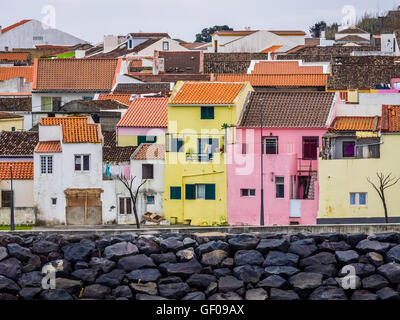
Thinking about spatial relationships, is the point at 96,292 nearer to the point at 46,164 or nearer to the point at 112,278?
the point at 112,278

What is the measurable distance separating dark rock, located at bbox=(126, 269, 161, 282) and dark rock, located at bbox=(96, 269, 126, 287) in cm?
17

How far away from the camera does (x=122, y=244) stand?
25547mm

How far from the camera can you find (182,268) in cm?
2475

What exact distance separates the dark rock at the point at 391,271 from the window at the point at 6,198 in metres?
21.4

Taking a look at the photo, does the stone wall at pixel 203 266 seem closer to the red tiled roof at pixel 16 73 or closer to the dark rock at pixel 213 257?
the dark rock at pixel 213 257

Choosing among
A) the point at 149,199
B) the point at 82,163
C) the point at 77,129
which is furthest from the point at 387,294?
the point at 77,129

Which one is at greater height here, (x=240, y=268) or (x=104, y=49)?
(x=104, y=49)

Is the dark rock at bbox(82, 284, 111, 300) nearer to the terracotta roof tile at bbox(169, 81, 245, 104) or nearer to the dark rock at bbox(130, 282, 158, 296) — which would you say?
the dark rock at bbox(130, 282, 158, 296)

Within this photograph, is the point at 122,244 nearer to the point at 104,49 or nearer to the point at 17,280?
the point at 17,280

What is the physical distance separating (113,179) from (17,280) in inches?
746

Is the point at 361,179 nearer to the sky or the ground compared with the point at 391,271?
nearer to the sky

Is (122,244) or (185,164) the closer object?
(122,244)

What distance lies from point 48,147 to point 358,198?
11079mm

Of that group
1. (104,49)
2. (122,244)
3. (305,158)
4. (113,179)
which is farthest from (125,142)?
(104,49)
